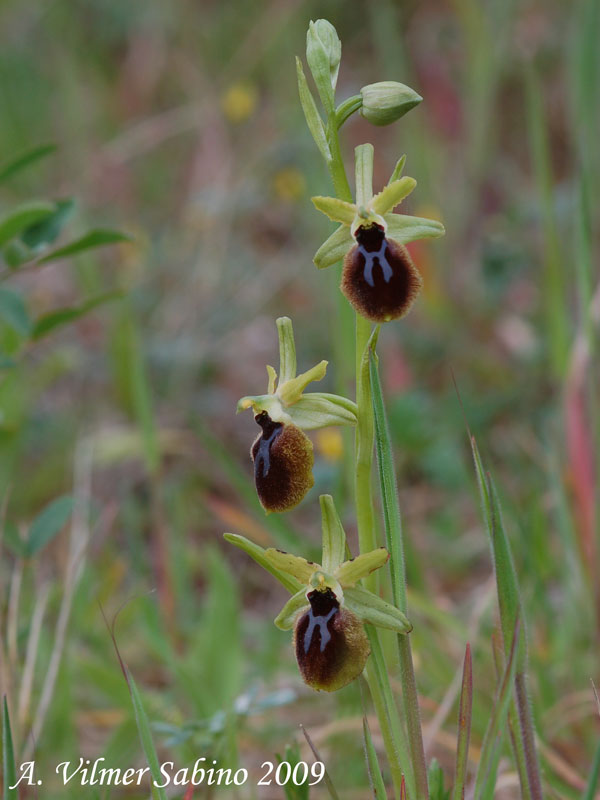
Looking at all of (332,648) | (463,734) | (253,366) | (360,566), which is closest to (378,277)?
(360,566)

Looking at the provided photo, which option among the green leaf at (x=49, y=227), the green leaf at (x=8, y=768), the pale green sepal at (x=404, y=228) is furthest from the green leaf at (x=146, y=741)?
the green leaf at (x=49, y=227)

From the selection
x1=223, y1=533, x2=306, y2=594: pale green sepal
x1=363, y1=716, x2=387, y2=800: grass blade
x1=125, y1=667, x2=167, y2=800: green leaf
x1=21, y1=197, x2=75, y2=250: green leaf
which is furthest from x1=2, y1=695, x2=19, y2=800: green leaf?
x1=21, y1=197, x2=75, y2=250: green leaf

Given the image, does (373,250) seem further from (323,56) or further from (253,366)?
(253,366)

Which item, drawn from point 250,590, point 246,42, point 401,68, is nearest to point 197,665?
point 250,590

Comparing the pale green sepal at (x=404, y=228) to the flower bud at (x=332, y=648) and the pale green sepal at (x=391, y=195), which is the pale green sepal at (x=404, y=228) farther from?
the flower bud at (x=332, y=648)

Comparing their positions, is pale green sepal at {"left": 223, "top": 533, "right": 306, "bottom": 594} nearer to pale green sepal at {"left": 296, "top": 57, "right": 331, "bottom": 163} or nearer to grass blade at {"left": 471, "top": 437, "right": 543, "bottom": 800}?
grass blade at {"left": 471, "top": 437, "right": 543, "bottom": 800}

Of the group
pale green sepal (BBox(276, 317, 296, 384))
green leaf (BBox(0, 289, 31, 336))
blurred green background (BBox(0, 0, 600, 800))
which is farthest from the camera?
blurred green background (BBox(0, 0, 600, 800))
